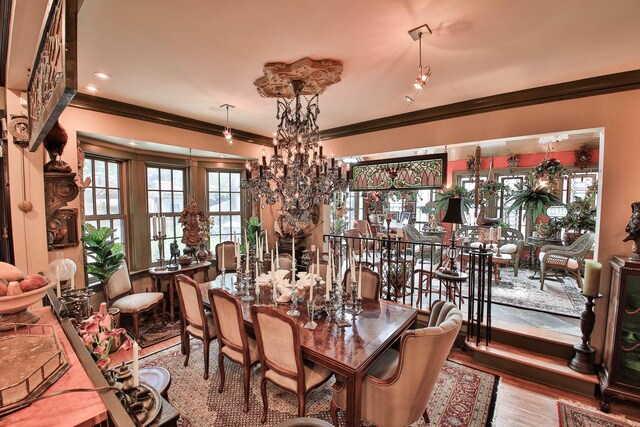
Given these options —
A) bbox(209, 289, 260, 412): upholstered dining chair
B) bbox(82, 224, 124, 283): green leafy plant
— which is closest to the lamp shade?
bbox(209, 289, 260, 412): upholstered dining chair

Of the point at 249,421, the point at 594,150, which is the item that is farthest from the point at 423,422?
the point at 594,150

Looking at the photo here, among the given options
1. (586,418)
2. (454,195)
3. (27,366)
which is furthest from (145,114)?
(454,195)

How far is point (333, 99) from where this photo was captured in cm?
316

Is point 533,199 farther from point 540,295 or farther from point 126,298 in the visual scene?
point 126,298

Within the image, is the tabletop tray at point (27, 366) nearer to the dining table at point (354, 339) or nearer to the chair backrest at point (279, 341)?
the chair backrest at point (279, 341)

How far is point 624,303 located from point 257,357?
121 inches

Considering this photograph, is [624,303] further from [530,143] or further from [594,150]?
[594,150]

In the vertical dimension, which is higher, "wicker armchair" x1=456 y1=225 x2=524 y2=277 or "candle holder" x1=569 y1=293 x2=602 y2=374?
"wicker armchair" x1=456 y1=225 x2=524 y2=277

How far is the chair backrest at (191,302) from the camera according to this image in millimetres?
2477

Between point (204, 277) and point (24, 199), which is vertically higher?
point (24, 199)

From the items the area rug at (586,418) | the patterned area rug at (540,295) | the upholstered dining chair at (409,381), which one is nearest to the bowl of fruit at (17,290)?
the upholstered dining chair at (409,381)

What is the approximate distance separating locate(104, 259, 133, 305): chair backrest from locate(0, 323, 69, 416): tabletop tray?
103 inches

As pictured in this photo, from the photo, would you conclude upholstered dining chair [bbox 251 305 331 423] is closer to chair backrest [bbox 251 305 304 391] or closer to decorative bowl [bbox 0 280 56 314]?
chair backrest [bbox 251 305 304 391]

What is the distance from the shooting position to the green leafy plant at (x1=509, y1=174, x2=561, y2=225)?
6148 mm
